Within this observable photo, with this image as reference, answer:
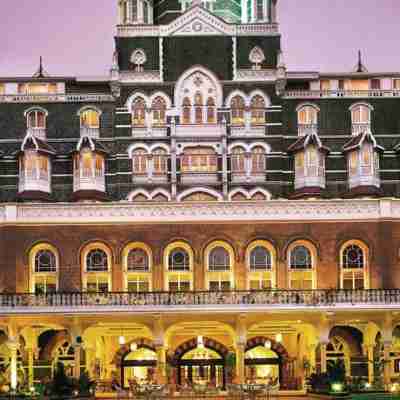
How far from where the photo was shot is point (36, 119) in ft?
218

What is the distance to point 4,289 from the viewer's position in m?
52.4

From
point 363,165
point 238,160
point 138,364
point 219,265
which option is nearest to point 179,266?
point 219,265

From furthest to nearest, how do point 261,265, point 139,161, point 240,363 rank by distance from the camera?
point 139,161
point 261,265
point 240,363

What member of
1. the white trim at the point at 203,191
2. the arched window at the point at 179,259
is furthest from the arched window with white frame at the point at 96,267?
the white trim at the point at 203,191

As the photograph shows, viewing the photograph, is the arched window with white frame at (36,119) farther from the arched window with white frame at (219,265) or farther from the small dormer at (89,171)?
the arched window with white frame at (219,265)

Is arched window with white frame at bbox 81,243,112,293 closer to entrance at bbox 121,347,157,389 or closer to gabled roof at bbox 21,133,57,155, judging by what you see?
entrance at bbox 121,347,157,389

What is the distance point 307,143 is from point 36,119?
16.2 metres

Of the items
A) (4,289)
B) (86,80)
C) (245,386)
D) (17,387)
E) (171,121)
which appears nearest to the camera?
(245,386)

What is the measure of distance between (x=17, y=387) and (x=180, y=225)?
11265mm

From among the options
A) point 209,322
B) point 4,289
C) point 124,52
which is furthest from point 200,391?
point 124,52

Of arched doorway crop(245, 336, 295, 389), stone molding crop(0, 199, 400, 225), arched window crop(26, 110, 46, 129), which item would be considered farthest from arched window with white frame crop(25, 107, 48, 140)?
arched doorway crop(245, 336, 295, 389)

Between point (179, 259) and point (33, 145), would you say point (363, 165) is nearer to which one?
point (179, 259)

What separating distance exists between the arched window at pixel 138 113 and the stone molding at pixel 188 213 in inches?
517

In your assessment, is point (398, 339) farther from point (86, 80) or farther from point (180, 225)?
point (86, 80)
